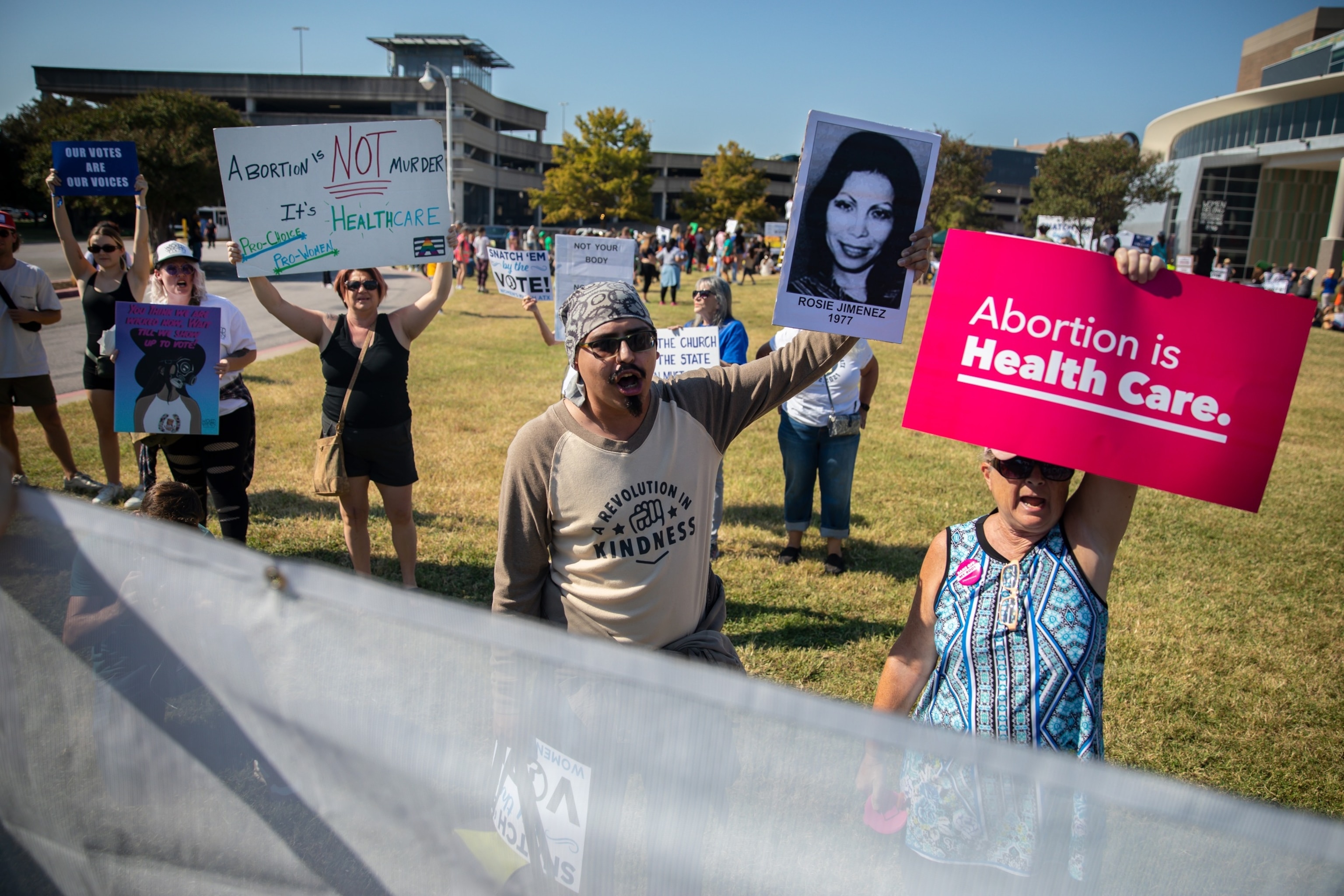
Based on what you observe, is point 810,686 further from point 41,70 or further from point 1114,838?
point 41,70

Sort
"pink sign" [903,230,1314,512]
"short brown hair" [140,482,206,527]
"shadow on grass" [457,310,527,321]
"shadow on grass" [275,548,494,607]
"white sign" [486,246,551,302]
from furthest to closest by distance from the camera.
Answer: "shadow on grass" [457,310,527,321], "white sign" [486,246,551,302], "shadow on grass" [275,548,494,607], "short brown hair" [140,482,206,527], "pink sign" [903,230,1314,512]

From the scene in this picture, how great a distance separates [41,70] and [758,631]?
288ft

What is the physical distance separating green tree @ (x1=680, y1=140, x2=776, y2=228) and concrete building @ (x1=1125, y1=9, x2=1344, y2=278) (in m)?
30.1

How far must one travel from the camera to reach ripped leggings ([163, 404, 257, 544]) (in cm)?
469

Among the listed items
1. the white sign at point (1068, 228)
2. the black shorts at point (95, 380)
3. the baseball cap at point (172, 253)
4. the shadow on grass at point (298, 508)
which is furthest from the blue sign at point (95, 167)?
the white sign at point (1068, 228)

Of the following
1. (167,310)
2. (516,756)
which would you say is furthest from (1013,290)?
(167,310)

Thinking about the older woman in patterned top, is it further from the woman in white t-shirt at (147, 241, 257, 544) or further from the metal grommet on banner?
the woman in white t-shirt at (147, 241, 257, 544)

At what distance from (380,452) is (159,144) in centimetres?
3160

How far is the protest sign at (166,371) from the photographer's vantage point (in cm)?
448

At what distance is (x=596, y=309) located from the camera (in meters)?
2.26

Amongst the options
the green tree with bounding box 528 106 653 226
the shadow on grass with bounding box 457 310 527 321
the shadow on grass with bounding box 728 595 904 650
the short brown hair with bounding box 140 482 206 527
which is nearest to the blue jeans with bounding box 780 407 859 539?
the shadow on grass with bounding box 728 595 904 650

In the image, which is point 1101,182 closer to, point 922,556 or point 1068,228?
point 1068,228

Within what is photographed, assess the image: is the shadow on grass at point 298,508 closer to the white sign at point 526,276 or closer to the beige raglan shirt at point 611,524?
the white sign at point 526,276

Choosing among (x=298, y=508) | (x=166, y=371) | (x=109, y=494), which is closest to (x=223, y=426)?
(x=166, y=371)
